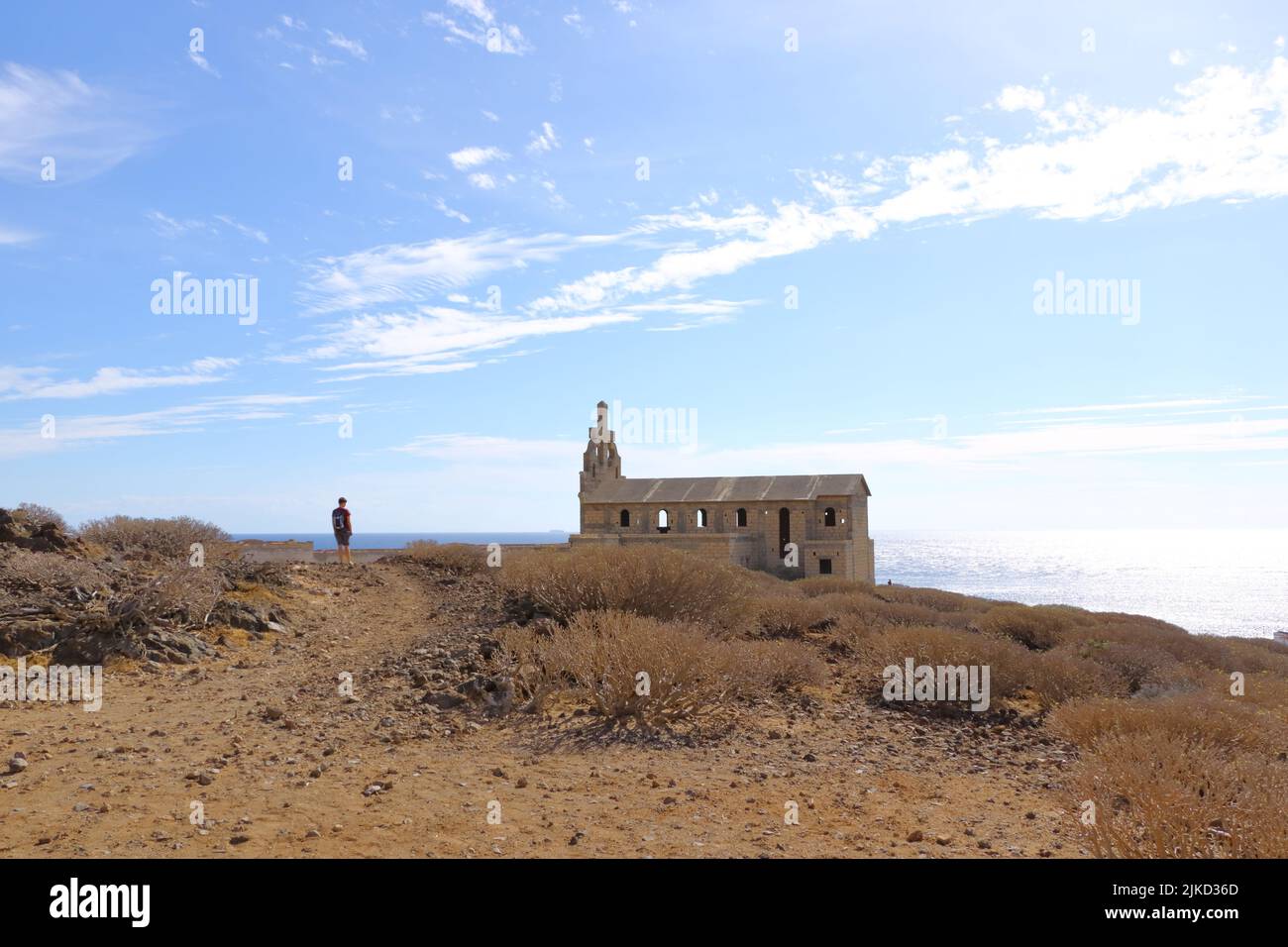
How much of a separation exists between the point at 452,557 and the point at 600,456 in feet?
85.4

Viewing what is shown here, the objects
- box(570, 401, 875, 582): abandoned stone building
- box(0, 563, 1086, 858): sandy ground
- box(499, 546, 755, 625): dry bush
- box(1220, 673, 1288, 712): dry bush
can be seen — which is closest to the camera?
box(0, 563, 1086, 858): sandy ground

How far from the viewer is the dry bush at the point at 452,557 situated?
19.0 m

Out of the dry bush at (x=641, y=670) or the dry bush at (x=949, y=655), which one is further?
the dry bush at (x=949, y=655)

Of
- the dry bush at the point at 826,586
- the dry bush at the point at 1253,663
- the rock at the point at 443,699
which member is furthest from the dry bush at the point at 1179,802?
the dry bush at the point at 826,586

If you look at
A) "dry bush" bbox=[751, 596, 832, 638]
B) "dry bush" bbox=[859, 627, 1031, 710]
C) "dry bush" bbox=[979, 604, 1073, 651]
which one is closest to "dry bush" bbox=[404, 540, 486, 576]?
"dry bush" bbox=[751, 596, 832, 638]

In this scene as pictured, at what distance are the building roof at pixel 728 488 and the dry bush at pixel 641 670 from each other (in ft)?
99.1

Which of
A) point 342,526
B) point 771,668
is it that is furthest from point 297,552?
point 771,668

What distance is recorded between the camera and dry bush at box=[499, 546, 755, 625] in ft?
40.2

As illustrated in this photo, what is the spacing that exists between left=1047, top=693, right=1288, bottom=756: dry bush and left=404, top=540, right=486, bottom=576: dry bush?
13.3 m

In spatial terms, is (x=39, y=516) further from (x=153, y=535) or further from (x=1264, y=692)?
(x=1264, y=692)

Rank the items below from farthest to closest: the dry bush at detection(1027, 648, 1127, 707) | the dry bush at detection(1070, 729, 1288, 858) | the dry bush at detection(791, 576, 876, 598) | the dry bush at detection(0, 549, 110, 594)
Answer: the dry bush at detection(791, 576, 876, 598) < the dry bush at detection(0, 549, 110, 594) < the dry bush at detection(1027, 648, 1127, 707) < the dry bush at detection(1070, 729, 1288, 858)

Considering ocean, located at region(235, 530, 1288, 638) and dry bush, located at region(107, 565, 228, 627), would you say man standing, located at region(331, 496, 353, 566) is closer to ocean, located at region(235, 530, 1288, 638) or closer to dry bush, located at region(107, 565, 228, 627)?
dry bush, located at region(107, 565, 228, 627)

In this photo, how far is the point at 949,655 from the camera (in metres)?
10.5

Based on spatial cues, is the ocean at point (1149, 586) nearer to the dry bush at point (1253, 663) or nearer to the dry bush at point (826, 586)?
the dry bush at point (826, 586)
